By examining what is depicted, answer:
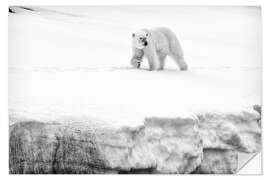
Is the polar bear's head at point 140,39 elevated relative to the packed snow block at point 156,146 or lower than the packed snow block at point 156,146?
elevated

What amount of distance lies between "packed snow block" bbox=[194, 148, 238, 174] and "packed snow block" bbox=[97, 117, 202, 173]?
55mm

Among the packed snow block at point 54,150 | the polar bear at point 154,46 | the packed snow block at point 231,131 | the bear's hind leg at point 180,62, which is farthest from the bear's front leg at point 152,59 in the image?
the packed snow block at point 54,150

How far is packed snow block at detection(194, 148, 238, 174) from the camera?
114 inches

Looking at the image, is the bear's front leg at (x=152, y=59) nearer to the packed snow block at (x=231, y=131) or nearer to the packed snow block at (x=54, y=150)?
the packed snow block at (x=231, y=131)

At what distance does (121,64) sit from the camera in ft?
9.76

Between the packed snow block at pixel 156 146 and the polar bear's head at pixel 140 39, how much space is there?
1.85 feet

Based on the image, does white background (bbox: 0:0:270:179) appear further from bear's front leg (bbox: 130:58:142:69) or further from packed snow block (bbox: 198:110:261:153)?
bear's front leg (bbox: 130:58:142:69)

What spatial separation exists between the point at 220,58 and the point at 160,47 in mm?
461

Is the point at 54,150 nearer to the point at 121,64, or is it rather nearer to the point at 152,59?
the point at 121,64

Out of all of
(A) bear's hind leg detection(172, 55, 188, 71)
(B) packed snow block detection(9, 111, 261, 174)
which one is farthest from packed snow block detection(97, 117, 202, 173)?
(A) bear's hind leg detection(172, 55, 188, 71)

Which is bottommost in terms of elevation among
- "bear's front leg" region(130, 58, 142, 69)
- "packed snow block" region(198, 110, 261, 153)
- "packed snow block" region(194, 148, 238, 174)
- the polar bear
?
"packed snow block" region(194, 148, 238, 174)

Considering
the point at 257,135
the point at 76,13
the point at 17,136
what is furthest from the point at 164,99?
the point at 17,136

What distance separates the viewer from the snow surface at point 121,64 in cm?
291
